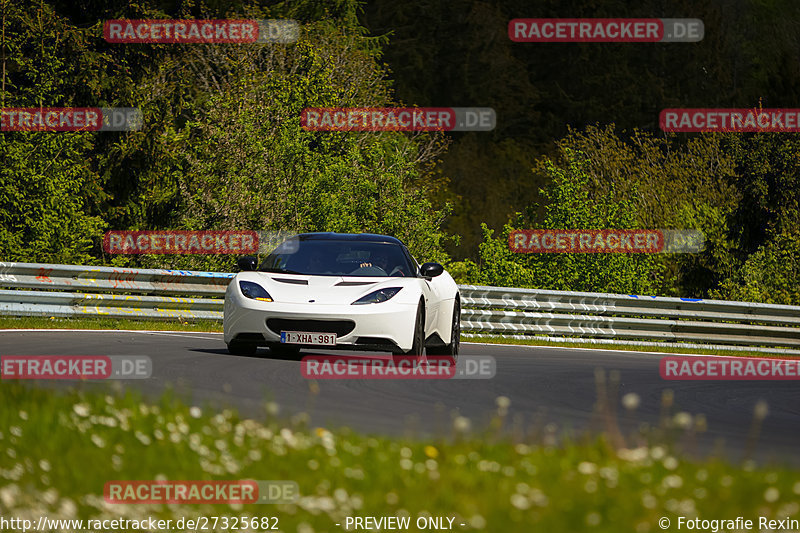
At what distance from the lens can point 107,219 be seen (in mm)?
33562

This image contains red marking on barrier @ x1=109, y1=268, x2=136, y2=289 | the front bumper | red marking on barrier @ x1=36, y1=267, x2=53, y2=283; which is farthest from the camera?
red marking on barrier @ x1=109, y1=268, x2=136, y2=289

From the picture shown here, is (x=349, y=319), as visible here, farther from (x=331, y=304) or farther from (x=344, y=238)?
(x=344, y=238)

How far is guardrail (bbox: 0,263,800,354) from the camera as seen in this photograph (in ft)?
65.8

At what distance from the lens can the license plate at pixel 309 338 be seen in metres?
13.4

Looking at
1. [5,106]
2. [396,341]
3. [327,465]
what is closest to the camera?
[327,465]

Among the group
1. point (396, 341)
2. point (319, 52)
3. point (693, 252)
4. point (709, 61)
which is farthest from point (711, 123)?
point (396, 341)

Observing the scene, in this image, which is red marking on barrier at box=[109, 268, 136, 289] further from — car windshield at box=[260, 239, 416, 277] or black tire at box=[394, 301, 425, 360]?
black tire at box=[394, 301, 425, 360]

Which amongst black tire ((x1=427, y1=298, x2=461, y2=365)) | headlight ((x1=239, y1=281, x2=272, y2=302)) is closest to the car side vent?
headlight ((x1=239, y1=281, x2=272, y2=302))

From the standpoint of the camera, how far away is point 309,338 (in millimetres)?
13406

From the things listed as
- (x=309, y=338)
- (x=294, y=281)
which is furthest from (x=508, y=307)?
(x=309, y=338)

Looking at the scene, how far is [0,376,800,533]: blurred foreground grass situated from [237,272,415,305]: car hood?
519 centimetres

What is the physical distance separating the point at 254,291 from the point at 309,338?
0.87 metres

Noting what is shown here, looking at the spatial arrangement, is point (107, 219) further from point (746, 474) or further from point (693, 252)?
point (746, 474)

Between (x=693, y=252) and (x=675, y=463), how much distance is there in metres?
28.5
